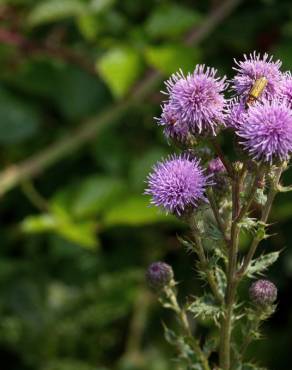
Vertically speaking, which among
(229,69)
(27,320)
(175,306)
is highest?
A: (229,69)

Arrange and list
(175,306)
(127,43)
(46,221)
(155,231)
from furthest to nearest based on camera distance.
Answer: (155,231)
(127,43)
(46,221)
(175,306)

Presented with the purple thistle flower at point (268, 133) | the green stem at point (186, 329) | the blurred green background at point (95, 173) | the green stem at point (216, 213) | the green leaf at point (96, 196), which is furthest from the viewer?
the blurred green background at point (95, 173)

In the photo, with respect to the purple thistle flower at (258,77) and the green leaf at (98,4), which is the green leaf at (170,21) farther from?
the purple thistle flower at (258,77)

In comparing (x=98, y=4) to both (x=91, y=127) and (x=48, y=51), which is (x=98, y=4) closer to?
(x=48, y=51)

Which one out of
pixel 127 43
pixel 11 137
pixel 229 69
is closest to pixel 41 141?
pixel 11 137

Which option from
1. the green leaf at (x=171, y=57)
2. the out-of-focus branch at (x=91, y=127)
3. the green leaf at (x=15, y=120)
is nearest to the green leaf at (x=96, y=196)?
the out-of-focus branch at (x=91, y=127)

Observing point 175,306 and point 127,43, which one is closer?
point 175,306

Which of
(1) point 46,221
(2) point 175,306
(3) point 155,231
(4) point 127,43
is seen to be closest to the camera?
(2) point 175,306

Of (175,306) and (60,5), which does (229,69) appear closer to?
(60,5)
